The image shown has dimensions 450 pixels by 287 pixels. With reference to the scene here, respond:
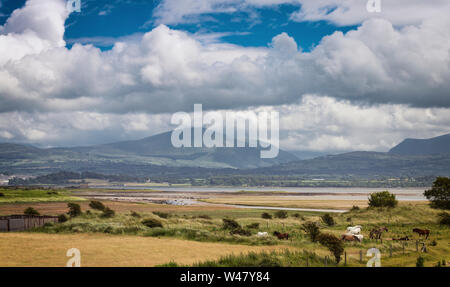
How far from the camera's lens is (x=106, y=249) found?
116 feet

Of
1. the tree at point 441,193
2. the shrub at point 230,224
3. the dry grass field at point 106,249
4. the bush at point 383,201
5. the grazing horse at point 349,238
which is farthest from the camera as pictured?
the tree at point 441,193

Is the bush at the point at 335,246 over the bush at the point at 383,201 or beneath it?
over

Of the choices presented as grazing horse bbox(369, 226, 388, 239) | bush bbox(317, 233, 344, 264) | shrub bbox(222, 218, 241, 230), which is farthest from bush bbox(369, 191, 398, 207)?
bush bbox(317, 233, 344, 264)

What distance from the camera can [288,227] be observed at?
5566cm

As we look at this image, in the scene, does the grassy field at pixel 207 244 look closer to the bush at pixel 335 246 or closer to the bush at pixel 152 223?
the bush at pixel 335 246

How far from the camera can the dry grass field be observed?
1164 inches

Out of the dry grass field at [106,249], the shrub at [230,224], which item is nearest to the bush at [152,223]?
the shrub at [230,224]

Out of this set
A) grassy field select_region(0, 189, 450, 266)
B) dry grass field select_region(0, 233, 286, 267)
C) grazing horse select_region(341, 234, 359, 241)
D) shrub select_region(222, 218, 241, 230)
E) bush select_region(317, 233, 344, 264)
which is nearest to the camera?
dry grass field select_region(0, 233, 286, 267)

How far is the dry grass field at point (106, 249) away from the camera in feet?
97.0

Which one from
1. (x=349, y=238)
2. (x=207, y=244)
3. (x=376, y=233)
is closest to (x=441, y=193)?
(x=376, y=233)

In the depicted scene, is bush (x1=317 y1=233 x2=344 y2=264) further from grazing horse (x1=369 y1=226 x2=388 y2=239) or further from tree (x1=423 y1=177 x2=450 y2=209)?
tree (x1=423 y1=177 x2=450 y2=209)

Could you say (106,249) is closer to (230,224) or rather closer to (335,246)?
(335,246)
